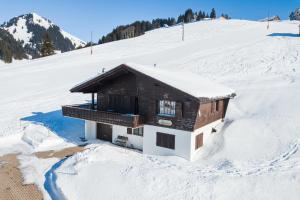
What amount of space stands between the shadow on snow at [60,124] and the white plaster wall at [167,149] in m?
7.14

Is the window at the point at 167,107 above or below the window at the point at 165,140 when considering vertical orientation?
above

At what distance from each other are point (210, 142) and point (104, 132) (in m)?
9.72

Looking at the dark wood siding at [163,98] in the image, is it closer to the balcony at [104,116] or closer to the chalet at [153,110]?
the chalet at [153,110]

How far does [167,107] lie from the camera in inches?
869

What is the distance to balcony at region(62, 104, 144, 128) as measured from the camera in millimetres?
22170

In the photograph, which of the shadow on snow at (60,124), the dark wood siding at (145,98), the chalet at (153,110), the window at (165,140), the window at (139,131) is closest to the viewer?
the dark wood siding at (145,98)

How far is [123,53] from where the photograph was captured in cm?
6819

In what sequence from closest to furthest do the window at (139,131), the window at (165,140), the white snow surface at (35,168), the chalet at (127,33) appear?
the white snow surface at (35,168), the window at (165,140), the window at (139,131), the chalet at (127,33)

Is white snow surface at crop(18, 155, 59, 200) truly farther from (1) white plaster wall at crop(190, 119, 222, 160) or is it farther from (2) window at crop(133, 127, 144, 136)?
(1) white plaster wall at crop(190, 119, 222, 160)

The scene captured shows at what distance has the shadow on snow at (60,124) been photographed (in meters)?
27.7

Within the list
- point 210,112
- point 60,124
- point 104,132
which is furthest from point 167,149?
point 60,124

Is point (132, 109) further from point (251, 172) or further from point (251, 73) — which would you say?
point (251, 73)

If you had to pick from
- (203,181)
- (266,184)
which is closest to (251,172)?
(266,184)

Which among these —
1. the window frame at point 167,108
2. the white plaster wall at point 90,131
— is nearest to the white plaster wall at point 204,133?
the window frame at point 167,108
